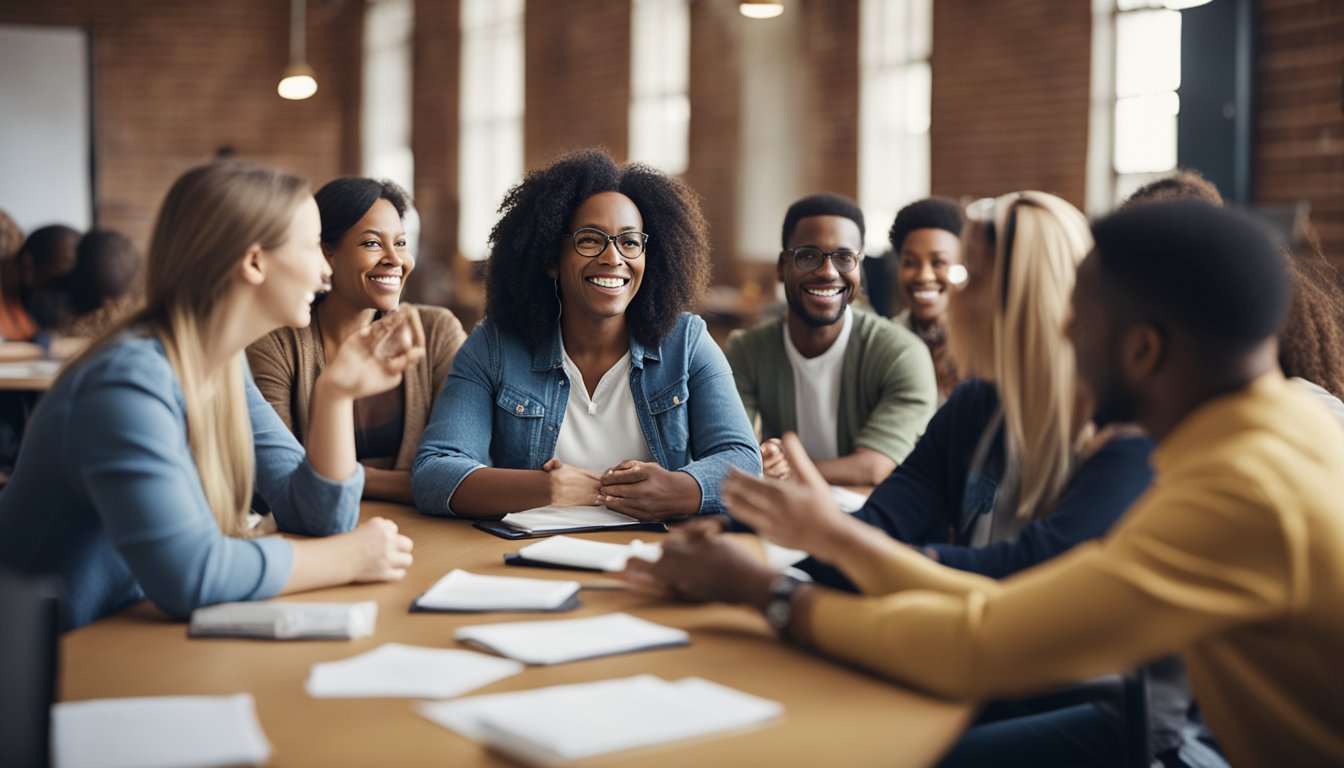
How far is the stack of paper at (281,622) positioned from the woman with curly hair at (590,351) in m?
0.85

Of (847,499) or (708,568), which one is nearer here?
(708,568)

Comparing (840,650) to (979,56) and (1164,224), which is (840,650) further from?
(979,56)

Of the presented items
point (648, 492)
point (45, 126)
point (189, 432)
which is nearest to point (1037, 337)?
point (648, 492)

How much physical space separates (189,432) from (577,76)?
385 inches

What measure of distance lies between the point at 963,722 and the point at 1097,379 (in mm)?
426

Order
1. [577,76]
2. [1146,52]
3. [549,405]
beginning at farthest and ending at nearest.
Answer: [577,76] < [1146,52] < [549,405]

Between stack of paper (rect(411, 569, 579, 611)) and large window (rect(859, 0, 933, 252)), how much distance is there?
6544mm

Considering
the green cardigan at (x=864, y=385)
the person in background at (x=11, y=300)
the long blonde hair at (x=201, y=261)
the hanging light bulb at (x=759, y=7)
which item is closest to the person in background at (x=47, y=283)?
the person in background at (x=11, y=300)

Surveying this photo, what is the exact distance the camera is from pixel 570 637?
1564mm

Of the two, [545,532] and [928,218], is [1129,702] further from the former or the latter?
[928,218]

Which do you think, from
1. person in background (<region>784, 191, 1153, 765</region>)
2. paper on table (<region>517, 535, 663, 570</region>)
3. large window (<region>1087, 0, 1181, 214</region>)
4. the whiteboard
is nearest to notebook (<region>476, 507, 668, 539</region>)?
paper on table (<region>517, 535, 663, 570</region>)

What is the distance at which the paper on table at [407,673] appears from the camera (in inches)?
54.1

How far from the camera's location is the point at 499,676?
143 cm

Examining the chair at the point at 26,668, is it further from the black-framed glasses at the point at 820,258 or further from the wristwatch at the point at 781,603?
the black-framed glasses at the point at 820,258
